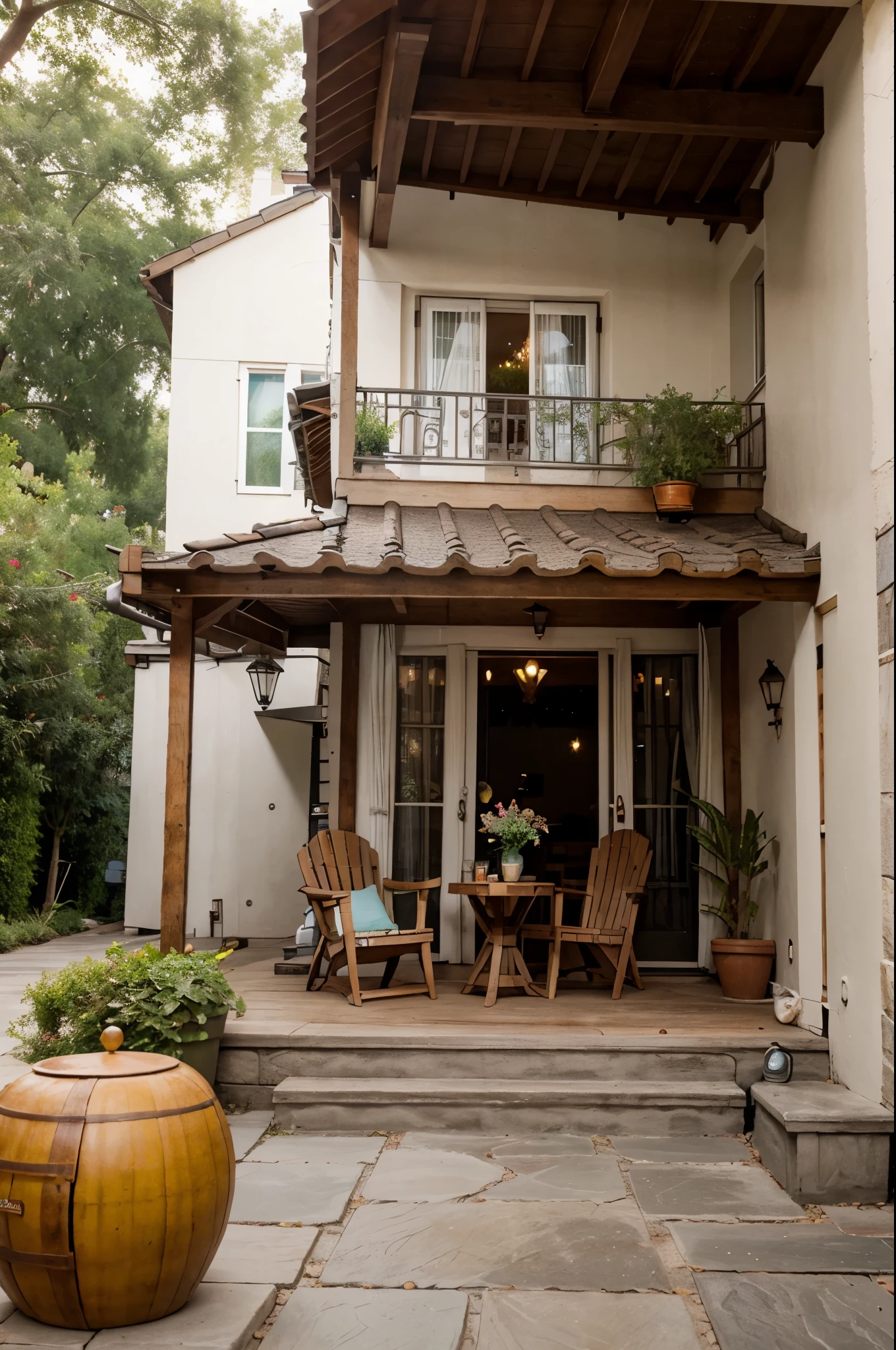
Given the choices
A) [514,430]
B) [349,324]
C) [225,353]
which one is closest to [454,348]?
[514,430]

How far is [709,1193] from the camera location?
4.07 m

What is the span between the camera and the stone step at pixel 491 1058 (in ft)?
16.5

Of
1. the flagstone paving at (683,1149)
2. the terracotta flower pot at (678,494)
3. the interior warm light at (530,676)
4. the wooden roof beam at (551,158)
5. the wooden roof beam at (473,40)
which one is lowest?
the flagstone paving at (683,1149)

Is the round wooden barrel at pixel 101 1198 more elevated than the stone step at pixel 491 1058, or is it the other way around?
the round wooden barrel at pixel 101 1198

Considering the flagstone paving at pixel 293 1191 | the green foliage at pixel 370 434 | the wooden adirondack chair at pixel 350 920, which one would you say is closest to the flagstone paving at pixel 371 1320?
the flagstone paving at pixel 293 1191

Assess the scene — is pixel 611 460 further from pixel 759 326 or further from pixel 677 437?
pixel 759 326

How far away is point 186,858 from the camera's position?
18.2 ft

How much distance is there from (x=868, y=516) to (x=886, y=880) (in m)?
1.55

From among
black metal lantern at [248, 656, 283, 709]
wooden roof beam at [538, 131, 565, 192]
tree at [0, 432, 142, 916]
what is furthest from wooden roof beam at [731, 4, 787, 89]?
tree at [0, 432, 142, 916]

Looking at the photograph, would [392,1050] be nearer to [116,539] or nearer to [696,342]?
[696,342]

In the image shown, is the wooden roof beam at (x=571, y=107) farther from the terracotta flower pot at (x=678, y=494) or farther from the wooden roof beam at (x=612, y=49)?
the terracotta flower pot at (x=678, y=494)

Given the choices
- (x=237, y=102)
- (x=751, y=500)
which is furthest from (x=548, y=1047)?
(x=237, y=102)

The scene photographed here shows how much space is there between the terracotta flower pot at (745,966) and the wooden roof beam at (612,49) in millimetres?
4594

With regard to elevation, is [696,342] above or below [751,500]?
above
